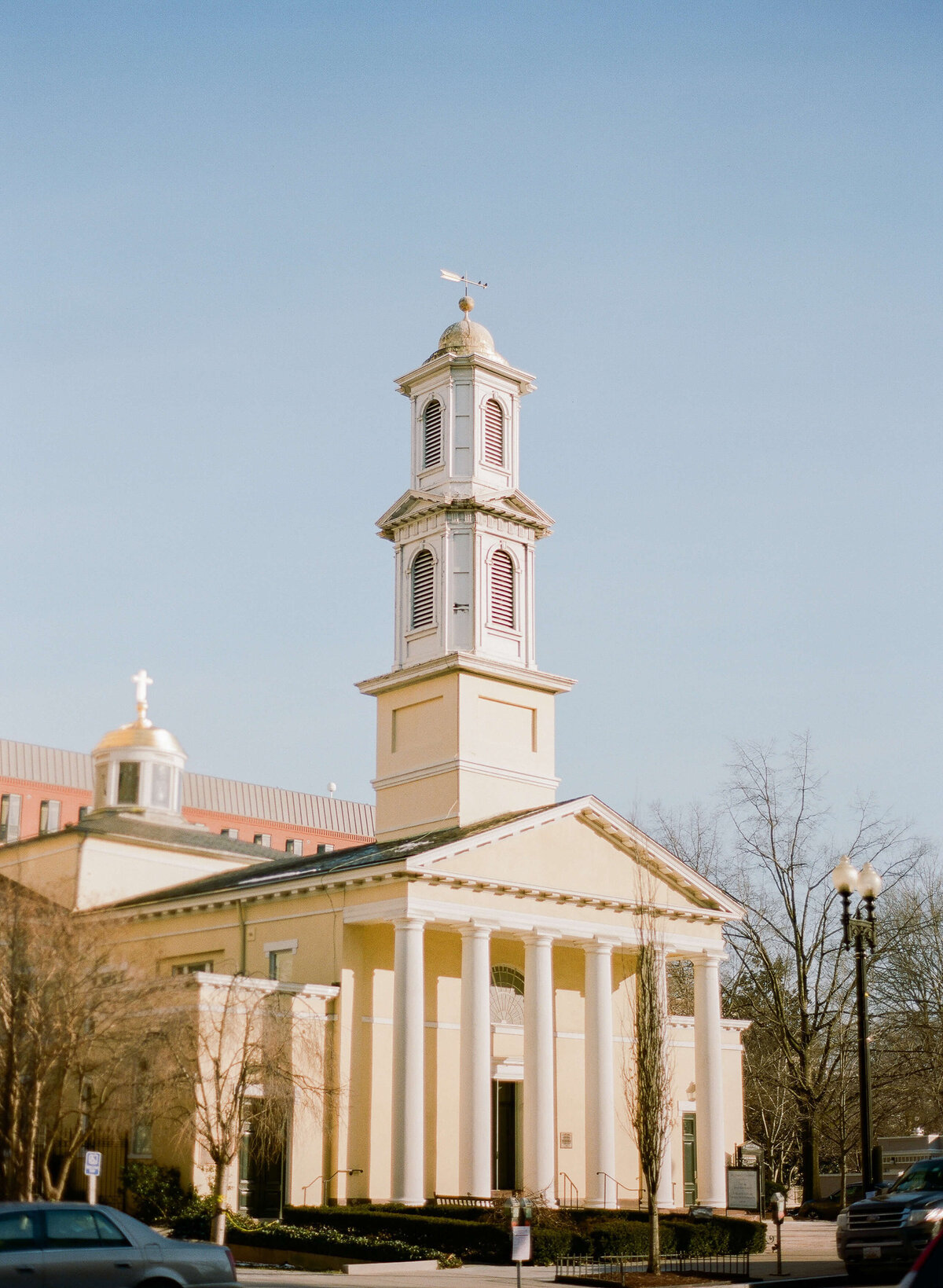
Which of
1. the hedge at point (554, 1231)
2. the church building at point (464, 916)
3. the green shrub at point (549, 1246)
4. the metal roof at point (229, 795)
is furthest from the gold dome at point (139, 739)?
the metal roof at point (229, 795)

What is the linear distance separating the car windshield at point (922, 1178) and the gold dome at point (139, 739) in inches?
1434

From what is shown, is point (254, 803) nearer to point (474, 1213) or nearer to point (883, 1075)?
point (883, 1075)

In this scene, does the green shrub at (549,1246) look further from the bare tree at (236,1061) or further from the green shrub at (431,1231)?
the bare tree at (236,1061)

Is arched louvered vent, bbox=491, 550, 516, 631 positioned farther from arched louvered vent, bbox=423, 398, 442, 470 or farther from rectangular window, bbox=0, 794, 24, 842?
rectangular window, bbox=0, 794, 24, 842

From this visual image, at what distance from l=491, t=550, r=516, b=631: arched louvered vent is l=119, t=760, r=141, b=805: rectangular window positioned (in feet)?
60.6

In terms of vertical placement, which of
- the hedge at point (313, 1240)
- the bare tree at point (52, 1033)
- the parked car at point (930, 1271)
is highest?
the bare tree at point (52, 1033)

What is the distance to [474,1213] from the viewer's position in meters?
33.3

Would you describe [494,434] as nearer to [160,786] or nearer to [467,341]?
[467,341]

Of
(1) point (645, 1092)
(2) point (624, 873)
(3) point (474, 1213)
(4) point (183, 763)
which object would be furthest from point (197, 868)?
(1) point (645, 1092)

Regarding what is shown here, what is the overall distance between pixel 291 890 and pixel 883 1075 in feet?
98.5

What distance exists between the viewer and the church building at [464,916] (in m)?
37.0

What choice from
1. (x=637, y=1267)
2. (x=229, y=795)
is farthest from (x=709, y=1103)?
(x=229, y=795)

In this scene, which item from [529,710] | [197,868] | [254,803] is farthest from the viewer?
[254,803]

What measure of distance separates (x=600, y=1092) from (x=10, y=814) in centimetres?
5985
